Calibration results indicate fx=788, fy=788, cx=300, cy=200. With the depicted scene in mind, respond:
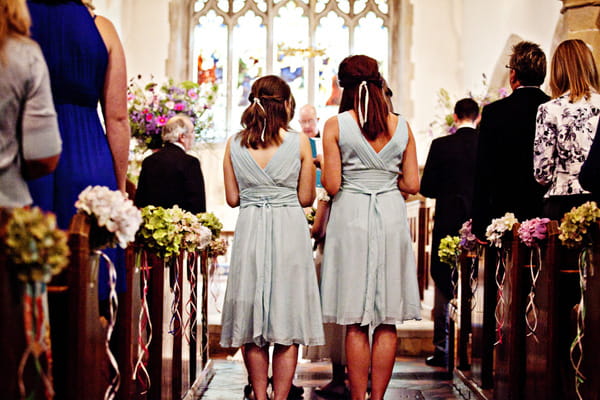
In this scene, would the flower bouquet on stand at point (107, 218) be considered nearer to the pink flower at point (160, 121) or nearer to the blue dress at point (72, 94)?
the blue dress at point (72, 94)

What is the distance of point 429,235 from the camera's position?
7.51 m

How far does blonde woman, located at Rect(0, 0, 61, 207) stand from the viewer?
2.01m

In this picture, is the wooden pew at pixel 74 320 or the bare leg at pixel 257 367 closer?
the wooden pew at pixel 74 320

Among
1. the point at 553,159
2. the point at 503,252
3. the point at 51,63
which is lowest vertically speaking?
the point at 503,252

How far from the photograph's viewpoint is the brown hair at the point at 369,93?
367 centimetres

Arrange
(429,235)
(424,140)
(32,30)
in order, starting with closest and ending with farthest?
(32,30) → (429,235) → (424,140)

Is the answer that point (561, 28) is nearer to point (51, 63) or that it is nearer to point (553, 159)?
point (553, 159)

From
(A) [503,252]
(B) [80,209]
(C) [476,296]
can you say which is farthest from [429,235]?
(B) [80,209]

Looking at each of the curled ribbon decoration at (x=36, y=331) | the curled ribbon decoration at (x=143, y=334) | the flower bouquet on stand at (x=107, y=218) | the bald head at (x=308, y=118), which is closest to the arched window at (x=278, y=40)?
the bald head at (x=308, y=118)

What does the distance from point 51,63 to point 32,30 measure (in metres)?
0.12

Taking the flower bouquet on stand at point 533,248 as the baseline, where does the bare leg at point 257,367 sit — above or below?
below

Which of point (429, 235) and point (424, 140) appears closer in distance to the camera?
point (429, 235)

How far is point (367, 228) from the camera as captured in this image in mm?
3682

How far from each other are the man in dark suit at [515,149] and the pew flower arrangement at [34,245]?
8.49 feet
